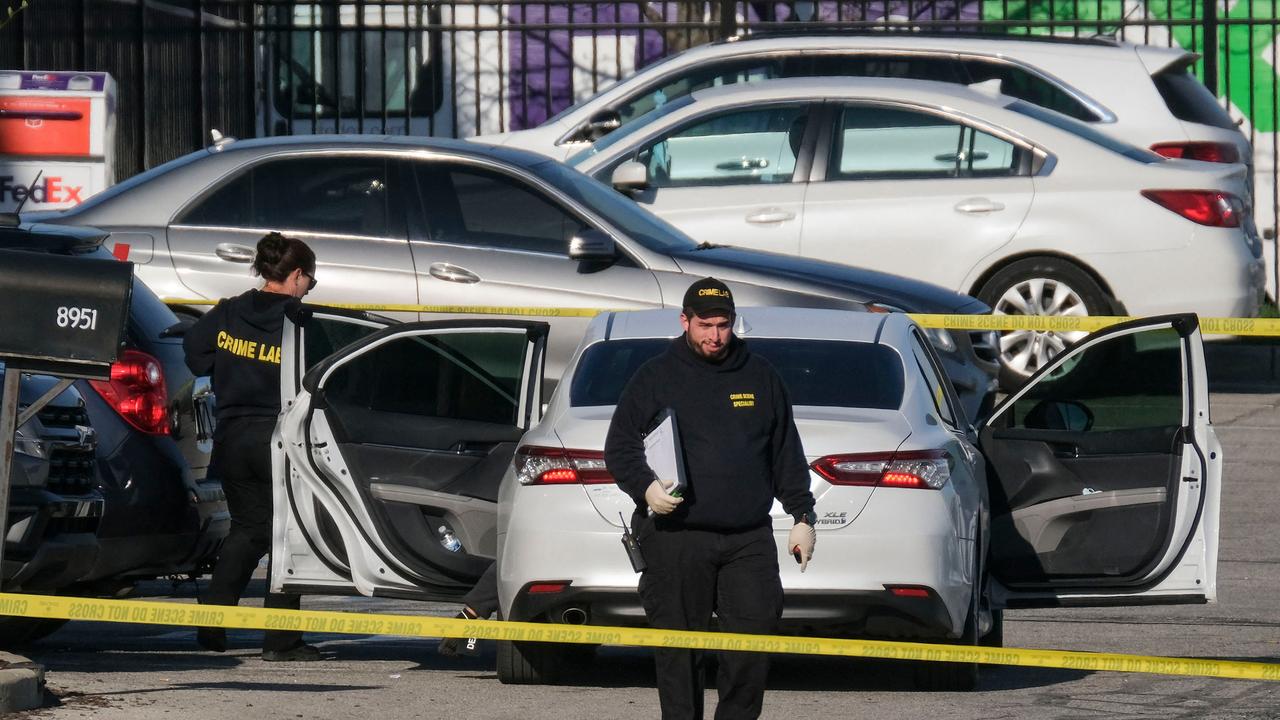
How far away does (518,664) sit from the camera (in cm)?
753

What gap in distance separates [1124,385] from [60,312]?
376 inches

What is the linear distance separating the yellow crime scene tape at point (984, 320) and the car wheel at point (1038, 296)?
2753 millimetres

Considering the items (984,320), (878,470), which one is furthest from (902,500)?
(984,320)

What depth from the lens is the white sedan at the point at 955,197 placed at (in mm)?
13125

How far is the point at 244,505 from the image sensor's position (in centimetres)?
812

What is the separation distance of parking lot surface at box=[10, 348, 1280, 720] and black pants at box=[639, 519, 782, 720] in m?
0.76

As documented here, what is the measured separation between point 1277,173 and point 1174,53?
212 inches

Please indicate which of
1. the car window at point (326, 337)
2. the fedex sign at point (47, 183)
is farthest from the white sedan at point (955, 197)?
the fedex sign at point (47, 183)

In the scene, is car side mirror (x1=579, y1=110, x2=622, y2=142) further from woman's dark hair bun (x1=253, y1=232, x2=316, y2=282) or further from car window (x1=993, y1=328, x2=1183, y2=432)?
woman's dark hair bun (x1=253, y1=232, x2=316, y2=282)

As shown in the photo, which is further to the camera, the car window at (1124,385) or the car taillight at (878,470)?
the car window at (1124,385)

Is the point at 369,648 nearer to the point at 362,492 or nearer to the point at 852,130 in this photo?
the point at 362,492

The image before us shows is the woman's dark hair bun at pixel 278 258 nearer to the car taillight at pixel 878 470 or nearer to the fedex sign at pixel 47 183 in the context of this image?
the car taillight at pixel 878 470

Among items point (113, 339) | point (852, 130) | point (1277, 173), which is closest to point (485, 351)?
point (852, 130)

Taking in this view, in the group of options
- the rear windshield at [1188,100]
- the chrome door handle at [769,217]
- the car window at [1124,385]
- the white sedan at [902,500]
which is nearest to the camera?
the white sedan at [902,500]
